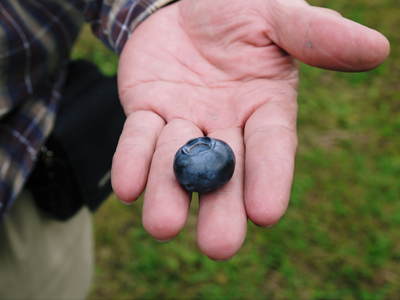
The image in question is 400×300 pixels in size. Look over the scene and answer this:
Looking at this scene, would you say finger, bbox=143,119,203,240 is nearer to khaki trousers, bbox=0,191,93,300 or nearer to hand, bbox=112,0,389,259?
hand, bbox=112,0,389,259

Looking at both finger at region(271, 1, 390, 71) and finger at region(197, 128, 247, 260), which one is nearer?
finger at region(197, 128, 247, 260)

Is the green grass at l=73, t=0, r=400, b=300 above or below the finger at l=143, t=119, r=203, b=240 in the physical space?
below

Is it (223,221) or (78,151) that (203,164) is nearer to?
(223,221)

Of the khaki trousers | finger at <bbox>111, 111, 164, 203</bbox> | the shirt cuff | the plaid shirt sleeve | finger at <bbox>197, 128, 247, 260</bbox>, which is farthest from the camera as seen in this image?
the shirt cuff

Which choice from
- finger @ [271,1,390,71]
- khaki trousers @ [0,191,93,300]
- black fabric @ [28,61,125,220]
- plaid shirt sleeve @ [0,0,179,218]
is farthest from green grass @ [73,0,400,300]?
finger @ [271,1,390,71]

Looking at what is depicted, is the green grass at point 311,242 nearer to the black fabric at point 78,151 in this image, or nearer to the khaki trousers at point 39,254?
the khaki trousers at point 39,254

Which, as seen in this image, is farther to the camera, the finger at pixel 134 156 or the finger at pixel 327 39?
the finger at pixel 327 39

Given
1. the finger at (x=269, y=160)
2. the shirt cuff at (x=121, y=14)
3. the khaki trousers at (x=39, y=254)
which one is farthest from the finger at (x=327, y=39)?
the khaki trousers at (x=39, y=254)
